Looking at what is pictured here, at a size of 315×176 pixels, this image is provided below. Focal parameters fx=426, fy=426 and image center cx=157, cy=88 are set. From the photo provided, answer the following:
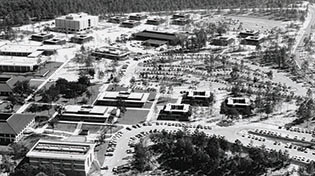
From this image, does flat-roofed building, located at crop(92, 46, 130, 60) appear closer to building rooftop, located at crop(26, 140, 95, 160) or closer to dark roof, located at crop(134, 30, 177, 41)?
dark roof, located at crop(134, 30, 177, 41)

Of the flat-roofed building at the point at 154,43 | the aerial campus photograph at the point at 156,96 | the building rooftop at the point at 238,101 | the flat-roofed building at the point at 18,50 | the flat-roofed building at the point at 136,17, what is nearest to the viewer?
the aerial campus photograph at the point at 156,96

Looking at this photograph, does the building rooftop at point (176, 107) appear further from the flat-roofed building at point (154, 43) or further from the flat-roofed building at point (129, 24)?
→ the flat-roofed building at point (129, 24)

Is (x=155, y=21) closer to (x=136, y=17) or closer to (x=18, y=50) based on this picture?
(x=136, y=17)

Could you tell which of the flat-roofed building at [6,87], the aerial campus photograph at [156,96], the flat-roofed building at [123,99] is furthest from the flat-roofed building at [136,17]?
the flat-roofed building at [123,99]

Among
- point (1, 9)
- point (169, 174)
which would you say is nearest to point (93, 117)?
point (169, 174)

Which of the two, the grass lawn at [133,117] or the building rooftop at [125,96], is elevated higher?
the building rooftop at [125,96]

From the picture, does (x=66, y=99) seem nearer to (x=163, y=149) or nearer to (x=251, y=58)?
(x=163, y=149)

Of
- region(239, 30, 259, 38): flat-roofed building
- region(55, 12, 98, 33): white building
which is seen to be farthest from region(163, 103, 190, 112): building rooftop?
region(55, 12, 98, 33): white building
